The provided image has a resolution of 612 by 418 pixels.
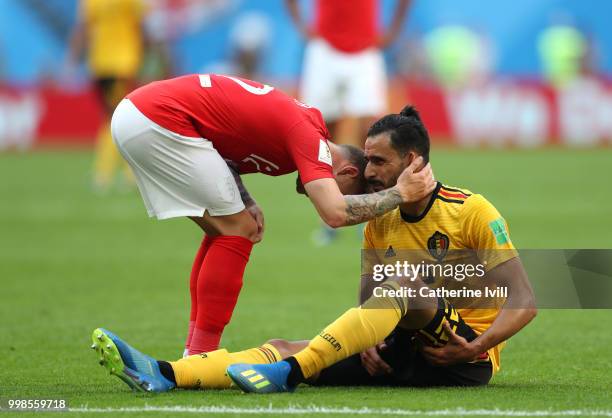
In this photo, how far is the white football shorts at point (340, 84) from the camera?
40.7 feet

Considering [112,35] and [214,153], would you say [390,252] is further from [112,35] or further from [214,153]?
[112,35]

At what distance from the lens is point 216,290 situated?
6020mm

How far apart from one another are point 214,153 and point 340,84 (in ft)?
21.1

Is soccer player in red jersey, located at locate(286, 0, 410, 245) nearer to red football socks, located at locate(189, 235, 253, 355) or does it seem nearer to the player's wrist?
red football socks, located at locate(189, 235, 253, 355)

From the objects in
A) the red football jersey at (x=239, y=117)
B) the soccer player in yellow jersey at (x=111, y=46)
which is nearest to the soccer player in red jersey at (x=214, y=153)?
the red football jersey at (x=239, y=117)

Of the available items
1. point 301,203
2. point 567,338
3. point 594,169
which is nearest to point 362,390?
point 567,338

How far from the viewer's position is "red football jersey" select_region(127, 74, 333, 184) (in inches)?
232

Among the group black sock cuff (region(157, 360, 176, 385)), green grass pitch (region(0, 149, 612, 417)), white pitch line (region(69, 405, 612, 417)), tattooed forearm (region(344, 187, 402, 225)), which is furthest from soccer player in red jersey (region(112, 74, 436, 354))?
white pitch line (region(69, 405, 612, 417))

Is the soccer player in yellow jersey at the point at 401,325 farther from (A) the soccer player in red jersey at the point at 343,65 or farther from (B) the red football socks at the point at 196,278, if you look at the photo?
(A) the soccer player in red jersey at the point at 343,65

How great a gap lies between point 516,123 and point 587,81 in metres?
1.75

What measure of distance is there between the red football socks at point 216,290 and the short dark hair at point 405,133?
3.13ft

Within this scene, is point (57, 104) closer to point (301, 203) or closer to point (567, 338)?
point (301, 203)

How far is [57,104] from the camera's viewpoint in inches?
1046

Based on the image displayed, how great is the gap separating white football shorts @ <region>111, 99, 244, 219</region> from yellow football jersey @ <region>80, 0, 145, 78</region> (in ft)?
38.6
